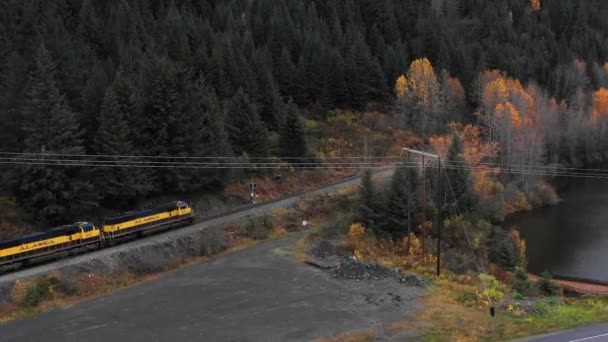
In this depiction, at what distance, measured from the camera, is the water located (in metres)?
48.5

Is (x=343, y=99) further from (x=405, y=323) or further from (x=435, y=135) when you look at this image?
(x=405, y=323)

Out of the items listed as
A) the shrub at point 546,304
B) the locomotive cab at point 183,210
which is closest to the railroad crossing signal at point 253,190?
the locomotive cab at point 183,210

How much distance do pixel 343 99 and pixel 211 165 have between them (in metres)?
38.6

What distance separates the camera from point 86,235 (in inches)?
1464

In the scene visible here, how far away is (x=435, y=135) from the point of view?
79938 mm

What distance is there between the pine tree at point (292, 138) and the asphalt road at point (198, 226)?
4.89 meters

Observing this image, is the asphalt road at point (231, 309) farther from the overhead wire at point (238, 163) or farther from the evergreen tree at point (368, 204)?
the overhead wire at point (238, 163)

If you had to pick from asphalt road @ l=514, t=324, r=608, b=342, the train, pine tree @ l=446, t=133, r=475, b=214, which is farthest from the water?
the train

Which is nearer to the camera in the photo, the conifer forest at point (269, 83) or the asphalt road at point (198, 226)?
the asphalt road at point (198, 226)

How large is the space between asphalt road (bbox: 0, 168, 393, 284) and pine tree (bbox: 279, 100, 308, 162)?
16.1 ft

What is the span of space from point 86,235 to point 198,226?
341 inches

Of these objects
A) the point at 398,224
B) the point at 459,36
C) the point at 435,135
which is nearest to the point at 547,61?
the point at 459,36

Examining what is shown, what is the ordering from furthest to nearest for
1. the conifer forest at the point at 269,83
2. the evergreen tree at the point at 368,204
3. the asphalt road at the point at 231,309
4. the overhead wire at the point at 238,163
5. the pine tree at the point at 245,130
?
the pine tree at the point at 245,130, the conifer forest at the point at 269,83, the evergreen tree at the point at 368,204, the overhead wire at the point at 238,163, the asphalt road at the point at 231,309

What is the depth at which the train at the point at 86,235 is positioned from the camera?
33750 millimetres
